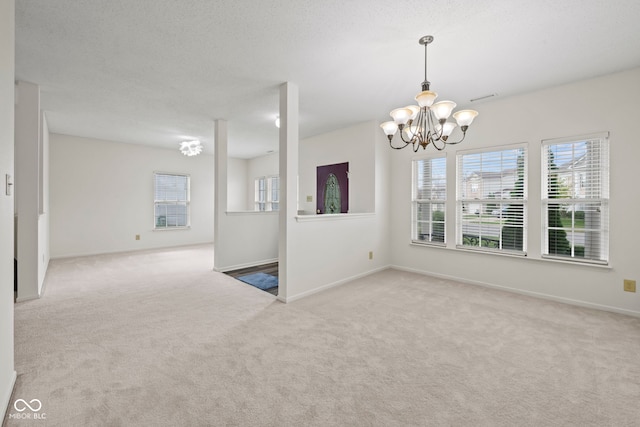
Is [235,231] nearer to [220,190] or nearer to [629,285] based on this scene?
[220,190]

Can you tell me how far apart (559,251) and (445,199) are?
4.88ft

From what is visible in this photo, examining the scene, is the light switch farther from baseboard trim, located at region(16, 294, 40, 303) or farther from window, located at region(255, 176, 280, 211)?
window, located at region(255, 176, 280, 211)

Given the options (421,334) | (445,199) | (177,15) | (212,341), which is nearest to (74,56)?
(177,15)

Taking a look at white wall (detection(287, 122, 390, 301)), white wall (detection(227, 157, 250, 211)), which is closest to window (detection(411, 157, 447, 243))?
white wall (detection(287, 122, 390, 301))

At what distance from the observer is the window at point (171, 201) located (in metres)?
6.77

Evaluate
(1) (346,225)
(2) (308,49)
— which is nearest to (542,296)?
(1) (346,225)

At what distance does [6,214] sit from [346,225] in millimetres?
3280

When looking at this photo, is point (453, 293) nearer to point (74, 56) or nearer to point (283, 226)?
point (283, 226)

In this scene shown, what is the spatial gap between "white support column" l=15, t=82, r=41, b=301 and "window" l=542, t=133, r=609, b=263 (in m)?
6.14

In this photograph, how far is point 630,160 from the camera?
282 cm

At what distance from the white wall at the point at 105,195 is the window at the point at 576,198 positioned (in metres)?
7.47

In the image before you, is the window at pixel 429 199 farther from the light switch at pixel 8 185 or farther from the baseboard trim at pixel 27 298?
the baseboard trim at pixel 27 298

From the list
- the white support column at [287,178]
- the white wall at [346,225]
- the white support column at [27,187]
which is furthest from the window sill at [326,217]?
the white support column at [27,187]

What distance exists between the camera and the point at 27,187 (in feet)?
10.3
